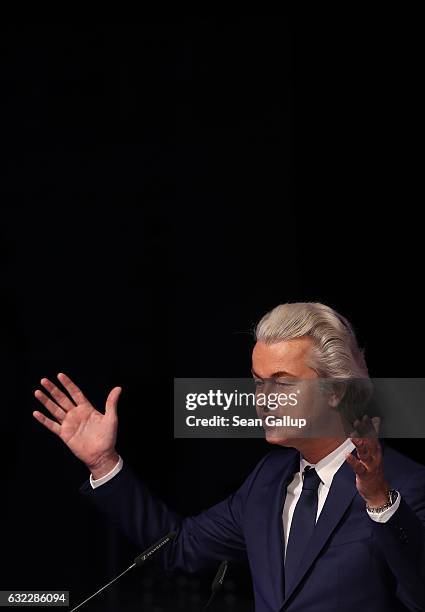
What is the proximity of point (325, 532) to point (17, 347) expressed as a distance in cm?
158

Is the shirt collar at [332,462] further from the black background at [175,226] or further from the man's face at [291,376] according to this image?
the black background at [175,226]

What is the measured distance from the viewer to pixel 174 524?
9.21 feet

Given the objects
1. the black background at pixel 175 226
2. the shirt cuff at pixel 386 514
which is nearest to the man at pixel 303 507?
the shirt cuff at pixel 386 514

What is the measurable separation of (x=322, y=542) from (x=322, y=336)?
0.57 metres

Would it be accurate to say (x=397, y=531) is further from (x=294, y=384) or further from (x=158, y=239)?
(x=158, y=239)

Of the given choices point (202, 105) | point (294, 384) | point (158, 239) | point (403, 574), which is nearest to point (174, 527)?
point (294, 384)

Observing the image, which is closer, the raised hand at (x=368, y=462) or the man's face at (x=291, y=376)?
the raised hand at (x=368, y=462)

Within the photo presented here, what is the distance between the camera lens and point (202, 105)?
11.4 feet

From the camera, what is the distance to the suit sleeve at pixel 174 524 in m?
2.73

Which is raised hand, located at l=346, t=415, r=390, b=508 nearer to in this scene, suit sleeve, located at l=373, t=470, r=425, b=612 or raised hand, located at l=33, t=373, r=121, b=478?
suit sleeve, located at l=373, t=470, r=425, b=612

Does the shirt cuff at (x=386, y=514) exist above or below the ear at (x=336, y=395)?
below

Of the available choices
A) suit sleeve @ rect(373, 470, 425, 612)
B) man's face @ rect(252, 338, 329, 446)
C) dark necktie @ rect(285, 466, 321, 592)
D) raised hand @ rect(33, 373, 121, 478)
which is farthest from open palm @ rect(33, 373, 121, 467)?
suit sleeve @ rect(373, 470, 425, 612)

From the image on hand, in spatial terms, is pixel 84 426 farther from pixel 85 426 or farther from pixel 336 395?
pixel 336 395

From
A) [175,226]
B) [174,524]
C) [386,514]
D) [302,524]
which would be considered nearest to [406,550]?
[386,514]
